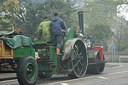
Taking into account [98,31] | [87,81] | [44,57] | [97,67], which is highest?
[98,31]

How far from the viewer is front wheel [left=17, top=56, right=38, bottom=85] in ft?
26.3

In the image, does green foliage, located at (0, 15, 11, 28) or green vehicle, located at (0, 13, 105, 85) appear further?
green foliage, located at (0, 15, 11, 28)

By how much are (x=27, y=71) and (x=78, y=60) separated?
3.55 meters

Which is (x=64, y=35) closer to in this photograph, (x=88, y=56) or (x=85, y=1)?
(x=88, y=56)

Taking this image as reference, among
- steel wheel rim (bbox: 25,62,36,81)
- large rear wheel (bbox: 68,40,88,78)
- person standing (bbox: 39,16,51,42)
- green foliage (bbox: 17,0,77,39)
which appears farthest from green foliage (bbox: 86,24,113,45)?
steel wheel rim (bbox: 25,62,36,81)

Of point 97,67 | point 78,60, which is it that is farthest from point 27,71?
point 97,67

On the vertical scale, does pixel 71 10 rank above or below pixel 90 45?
above

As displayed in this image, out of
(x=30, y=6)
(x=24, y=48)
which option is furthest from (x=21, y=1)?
(x=24, y=48)

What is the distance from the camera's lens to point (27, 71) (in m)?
8.35

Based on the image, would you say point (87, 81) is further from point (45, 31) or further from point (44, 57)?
point (45, 31)

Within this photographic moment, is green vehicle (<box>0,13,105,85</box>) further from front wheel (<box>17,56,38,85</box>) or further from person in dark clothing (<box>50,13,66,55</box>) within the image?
person in dark clothing (<box>50,13,66,55</box>)

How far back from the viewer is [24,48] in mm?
8539

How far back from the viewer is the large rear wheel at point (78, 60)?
436 inches

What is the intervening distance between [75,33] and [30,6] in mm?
10183
